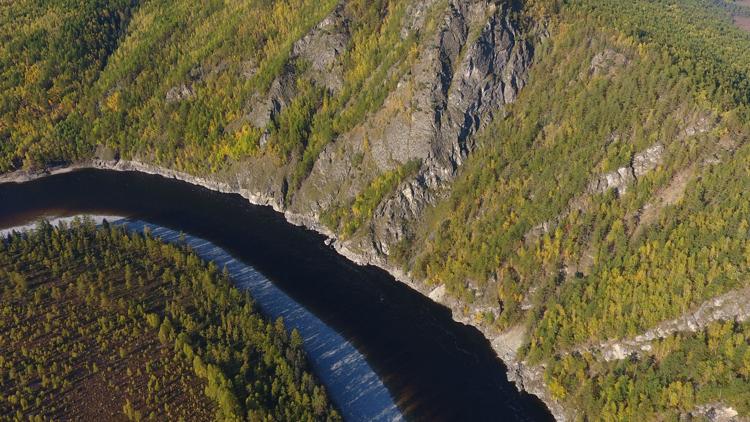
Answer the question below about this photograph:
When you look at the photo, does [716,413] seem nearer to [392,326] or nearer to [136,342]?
[392,326]

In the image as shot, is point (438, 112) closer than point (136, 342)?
No

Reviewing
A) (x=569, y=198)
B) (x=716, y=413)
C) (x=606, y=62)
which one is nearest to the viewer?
(x=716, y=413)

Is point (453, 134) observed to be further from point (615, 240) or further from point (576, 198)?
point (615, 240)

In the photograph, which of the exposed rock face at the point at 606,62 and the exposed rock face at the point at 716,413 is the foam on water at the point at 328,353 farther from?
the exposed rock face at the point at 606,62

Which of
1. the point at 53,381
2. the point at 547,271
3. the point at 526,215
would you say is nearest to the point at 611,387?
the point at 547,271

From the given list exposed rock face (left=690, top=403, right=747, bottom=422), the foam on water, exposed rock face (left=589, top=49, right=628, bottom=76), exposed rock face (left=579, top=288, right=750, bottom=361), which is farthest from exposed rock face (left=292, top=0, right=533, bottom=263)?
exposed rock face (left=690, top=403, right=747, bottom=422)

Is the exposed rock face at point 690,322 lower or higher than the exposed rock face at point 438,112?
lower

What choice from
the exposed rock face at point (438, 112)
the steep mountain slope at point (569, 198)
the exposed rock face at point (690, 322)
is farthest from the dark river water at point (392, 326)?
the exposed rock face at point (690, 322)

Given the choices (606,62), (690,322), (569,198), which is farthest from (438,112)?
(690,322)

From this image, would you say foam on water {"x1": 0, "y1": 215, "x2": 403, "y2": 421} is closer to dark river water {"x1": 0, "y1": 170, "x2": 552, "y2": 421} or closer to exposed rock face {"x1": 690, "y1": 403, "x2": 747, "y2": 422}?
dark river water {"x1": 0, "y1": 170, "x2": 552, "y2": 421}
